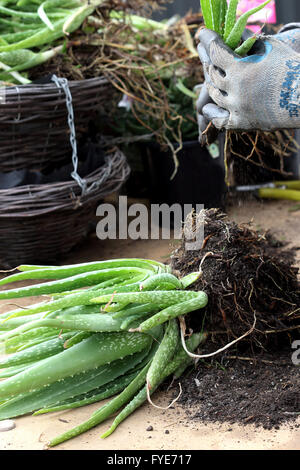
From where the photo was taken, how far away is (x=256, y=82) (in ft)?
5.26

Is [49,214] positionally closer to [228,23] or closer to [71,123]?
[71,123]

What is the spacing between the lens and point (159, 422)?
4.82 feet

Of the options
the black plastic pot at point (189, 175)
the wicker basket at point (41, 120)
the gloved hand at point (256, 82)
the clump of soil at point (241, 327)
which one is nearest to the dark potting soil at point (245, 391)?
the clump of soil at point (241, 327)

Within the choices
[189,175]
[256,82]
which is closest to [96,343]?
[256,82]

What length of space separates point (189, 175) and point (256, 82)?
5.13ft

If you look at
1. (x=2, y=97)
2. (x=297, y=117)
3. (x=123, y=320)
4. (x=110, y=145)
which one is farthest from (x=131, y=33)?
(x=123, y=320)

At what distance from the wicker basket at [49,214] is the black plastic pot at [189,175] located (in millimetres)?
485

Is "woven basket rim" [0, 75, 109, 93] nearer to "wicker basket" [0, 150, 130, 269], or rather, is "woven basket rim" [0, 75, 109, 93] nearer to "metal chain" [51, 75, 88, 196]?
"metal chain" [51, 75, 88, 196]

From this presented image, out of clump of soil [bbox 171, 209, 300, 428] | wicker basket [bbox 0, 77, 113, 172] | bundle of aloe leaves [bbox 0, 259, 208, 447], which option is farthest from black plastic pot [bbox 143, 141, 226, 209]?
bundle of aloe leaves [bbox 0, 259, 208, 447]

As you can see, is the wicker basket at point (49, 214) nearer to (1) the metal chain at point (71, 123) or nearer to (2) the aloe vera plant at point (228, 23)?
(1) the metal chain at point (71, 123)

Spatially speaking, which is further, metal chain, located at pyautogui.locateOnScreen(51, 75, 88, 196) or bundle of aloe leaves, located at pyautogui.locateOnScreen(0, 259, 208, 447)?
metal chain, located at pyautogui.locateOnScreen(51, 75, 88, 196)

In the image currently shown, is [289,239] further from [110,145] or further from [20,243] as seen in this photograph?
[20,243]

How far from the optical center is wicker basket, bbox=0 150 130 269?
7.74 ft

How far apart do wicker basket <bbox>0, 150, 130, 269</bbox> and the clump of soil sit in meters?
0.77
